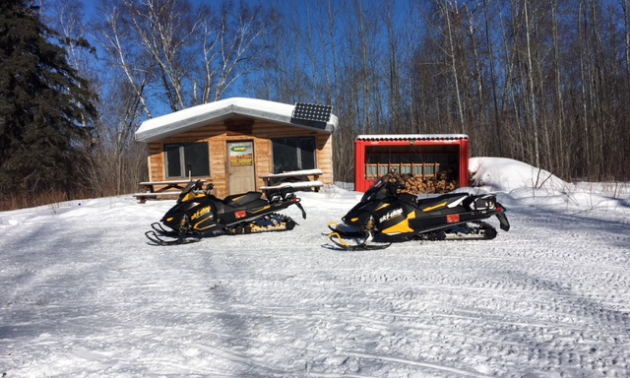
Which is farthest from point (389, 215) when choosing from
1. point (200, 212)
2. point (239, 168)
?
point (239, 168)

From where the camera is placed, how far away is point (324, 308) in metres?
2.95

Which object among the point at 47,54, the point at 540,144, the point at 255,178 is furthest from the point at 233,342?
the point at 47,54

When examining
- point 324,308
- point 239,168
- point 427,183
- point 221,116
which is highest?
point 221,116

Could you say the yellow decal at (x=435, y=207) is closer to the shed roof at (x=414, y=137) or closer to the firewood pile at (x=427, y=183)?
the shed roof at (x=414, y=137)

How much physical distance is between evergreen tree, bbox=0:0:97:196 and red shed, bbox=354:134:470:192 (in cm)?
1491

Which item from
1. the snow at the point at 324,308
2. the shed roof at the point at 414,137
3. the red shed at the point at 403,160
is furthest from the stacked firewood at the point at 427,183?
the snow at the point at 324,308

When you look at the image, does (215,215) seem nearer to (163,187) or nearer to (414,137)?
(163,187)

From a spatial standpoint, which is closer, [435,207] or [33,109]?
[435,207]

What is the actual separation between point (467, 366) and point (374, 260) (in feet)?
7.69

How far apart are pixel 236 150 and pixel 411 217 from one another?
8.63m

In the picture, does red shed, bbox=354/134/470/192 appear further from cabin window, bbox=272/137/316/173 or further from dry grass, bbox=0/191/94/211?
dry grass, bbox=0/191/94/211

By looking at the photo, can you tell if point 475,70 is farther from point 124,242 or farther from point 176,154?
point 124,242

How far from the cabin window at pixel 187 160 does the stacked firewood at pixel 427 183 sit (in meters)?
6.49

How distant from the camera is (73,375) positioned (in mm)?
2084
